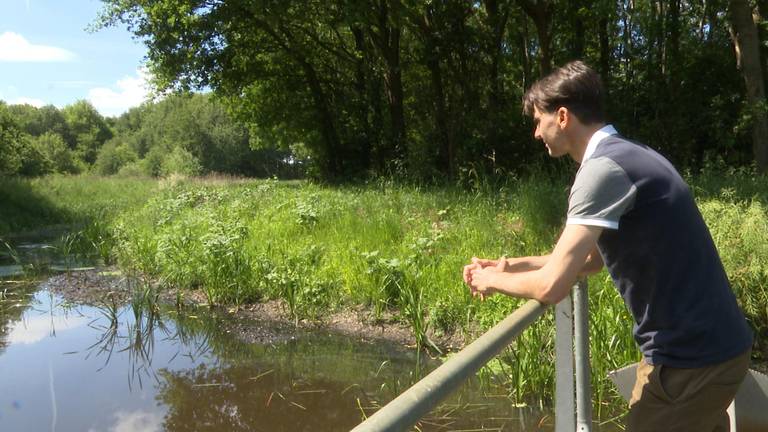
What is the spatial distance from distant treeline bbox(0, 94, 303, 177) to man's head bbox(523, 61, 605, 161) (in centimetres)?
4111

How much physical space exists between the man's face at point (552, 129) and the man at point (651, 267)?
1 centimetres

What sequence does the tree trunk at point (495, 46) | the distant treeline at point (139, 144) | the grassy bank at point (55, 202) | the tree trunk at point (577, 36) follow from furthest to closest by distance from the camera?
1. the distant treeline at point (139, 144)
2. the grassy bank at point (55, 202)
3. the tree trunk at point (577, 36)
4. the tree trunk at point (495, 46)

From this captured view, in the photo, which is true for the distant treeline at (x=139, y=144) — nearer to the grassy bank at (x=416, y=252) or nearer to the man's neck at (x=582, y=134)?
the grassy bank at (x=416, y=252)

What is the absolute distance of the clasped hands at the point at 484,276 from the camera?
188 cm

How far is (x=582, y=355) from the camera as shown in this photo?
203cm

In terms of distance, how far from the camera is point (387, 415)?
38.9 inches

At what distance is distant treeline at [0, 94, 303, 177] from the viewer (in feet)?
177

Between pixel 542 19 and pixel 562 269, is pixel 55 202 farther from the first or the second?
pixel 562 269

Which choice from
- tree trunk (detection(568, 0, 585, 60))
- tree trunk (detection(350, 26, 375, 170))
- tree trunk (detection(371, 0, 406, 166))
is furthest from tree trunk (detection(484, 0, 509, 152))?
tree trunk (detection(350, 26, 375, 170))

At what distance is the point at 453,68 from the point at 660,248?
1595 cm

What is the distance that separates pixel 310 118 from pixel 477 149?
27.1 ft

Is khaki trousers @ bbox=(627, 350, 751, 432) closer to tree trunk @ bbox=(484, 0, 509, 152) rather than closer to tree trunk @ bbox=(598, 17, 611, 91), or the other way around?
tree trunk @ bbox=(484, 0, 509, 152)

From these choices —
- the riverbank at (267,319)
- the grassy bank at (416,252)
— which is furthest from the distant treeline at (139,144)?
the riverbank at (267,319)

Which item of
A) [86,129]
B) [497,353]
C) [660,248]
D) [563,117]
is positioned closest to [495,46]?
[563,117]
